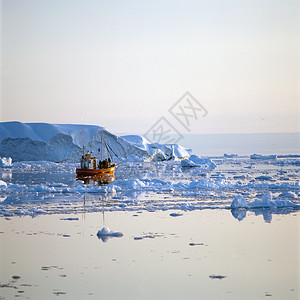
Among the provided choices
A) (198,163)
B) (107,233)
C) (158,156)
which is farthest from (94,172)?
(158,156)

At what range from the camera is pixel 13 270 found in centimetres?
559

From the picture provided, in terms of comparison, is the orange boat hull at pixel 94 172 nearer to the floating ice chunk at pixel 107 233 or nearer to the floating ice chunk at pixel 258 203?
the floating ice chunk at pixel 258 203

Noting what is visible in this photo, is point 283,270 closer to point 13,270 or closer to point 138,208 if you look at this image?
point 13,270

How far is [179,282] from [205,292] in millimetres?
392

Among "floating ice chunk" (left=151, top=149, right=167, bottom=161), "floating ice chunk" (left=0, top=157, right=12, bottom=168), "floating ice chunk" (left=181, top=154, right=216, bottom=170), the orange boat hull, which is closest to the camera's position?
the orange boat hull

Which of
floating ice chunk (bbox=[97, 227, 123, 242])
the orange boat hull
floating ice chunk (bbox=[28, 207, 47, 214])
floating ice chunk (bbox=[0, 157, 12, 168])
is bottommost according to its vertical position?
floating ice chunk (bbox=[97, 227, 123, 242])

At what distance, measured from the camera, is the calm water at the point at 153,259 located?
4816 millimetres

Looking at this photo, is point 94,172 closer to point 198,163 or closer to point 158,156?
point 198,163

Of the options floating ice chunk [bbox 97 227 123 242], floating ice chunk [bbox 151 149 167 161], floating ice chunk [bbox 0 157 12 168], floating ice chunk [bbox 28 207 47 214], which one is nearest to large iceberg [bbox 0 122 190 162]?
floating ice chunk [bbox 0 157 12 168]

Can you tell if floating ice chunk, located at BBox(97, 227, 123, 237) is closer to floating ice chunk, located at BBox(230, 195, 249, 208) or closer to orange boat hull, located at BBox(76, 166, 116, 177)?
floating ice chunk, located at BBox(230, 195, 249, 208)

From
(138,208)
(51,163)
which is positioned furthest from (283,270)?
(51,163)

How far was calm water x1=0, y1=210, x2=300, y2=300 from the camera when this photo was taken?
4.82 m

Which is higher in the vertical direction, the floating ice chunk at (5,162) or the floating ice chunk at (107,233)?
the floating ice chunk at (5,162)

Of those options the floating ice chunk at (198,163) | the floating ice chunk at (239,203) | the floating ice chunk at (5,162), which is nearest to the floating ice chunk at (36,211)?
the floating ice chunk at (239,203)
